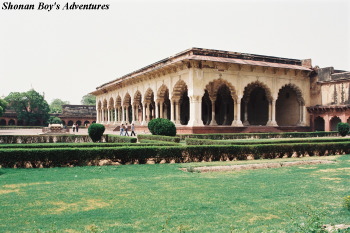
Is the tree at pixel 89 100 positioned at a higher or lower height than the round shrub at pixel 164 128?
higher

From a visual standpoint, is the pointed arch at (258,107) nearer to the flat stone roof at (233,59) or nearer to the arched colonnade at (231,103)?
the arched colonnade at (231,103)

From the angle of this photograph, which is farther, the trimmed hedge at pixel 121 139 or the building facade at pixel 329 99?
the building facade at pixel 329 99

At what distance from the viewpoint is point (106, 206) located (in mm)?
4445

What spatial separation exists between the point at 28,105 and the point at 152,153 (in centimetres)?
4842

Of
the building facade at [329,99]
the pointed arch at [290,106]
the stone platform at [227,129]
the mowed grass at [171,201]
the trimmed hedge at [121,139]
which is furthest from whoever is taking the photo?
the pointed arch at [290,106]

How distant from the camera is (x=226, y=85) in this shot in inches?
920

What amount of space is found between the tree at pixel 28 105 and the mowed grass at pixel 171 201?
156ft

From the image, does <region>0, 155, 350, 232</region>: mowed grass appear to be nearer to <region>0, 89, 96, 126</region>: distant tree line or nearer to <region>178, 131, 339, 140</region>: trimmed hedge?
<region>178, 131, 339, 140</region>: trimmed hedge

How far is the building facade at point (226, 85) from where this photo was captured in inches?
805

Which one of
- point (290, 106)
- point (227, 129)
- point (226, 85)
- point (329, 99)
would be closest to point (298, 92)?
point (290, 106)

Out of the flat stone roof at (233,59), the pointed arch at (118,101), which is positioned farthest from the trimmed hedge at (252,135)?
the pointed arch at (118,101)

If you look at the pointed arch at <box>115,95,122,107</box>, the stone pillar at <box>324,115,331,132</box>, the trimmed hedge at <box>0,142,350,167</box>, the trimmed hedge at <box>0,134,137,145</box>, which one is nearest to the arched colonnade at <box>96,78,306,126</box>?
the pointed arch at <box>115,95,122,107</box>

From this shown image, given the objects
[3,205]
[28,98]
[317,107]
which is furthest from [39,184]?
[28,98]

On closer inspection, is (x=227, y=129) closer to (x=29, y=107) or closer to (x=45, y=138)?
(x=45, y=138)
